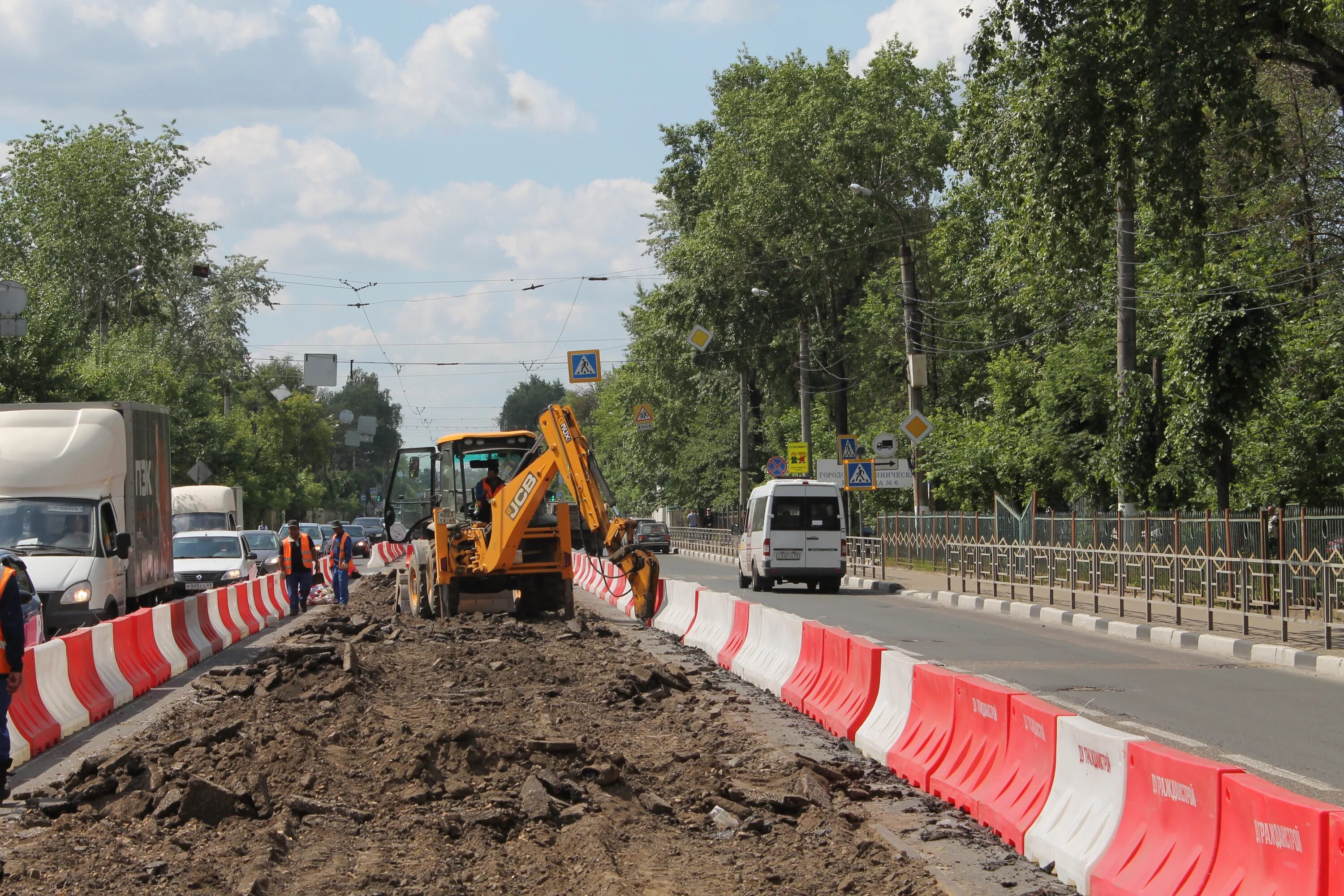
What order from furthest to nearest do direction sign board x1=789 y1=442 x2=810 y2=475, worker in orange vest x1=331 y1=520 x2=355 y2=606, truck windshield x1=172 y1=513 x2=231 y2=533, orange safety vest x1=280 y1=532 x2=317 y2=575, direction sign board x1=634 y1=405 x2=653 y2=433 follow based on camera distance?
direction sign board x1=634 y1=405 x2=653 y2=433
direction sign board x1=789 y1=442 x2=810 y2=475
truck windshield x1=172 y1=513 x2=231 y2=533
worker in orange vest x1=331 y1=520 x2=355 y2=606
orange safety vest x1=280 y1=532 x2=317 y2=575

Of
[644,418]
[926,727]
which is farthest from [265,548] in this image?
[644,418]

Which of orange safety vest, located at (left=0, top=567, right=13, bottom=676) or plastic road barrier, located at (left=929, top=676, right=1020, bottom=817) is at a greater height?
orange safety vest, located at (left=0, top=567, right=13, bottom=676)

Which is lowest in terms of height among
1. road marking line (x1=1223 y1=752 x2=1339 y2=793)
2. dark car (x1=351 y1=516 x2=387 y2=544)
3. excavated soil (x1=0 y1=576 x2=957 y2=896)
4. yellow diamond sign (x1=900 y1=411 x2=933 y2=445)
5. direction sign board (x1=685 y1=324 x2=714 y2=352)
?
dark car (x1=351 y1=516 x2=387 y2=544)

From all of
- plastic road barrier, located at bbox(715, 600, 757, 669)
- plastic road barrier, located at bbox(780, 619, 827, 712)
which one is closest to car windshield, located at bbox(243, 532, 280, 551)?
plastic road barrier, located at bbox(715, 600, 757, 669)

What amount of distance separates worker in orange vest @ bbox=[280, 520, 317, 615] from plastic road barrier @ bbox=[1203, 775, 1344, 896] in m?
21.0

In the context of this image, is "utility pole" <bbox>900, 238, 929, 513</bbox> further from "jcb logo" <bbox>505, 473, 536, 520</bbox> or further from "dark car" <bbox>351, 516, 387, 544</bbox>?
"dark car" <bbox>351, 516, 387, 544</bbox>

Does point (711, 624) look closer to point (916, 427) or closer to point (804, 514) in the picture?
point (804, 514)

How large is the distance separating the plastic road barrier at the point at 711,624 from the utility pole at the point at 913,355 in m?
14.9

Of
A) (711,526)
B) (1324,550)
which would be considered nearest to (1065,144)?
(1324,550)

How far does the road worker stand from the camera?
8.47 m

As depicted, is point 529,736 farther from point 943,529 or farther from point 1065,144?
point 943,529

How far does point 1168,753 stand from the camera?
5652 millimetres

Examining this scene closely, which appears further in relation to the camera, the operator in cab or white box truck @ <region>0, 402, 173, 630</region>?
the operator in cab

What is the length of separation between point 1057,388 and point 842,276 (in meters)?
18.7
